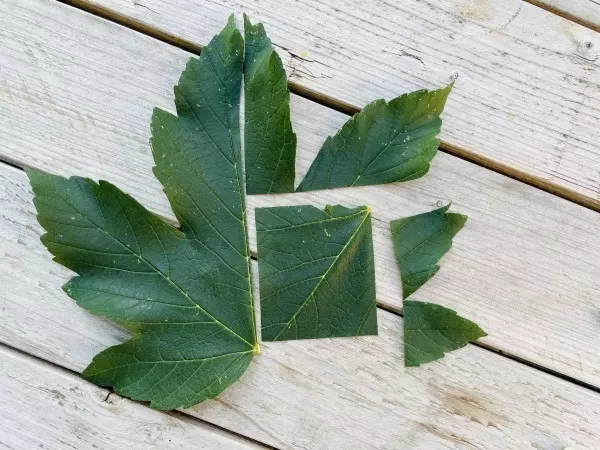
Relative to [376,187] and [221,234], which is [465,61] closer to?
[376,187]

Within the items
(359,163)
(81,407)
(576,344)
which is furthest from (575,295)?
(81,407)

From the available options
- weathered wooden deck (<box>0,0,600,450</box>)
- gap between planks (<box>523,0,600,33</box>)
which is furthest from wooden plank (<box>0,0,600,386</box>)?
gap between planks (<box>523,0,600,33</box>)

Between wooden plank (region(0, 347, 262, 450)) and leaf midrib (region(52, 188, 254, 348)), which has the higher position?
leaf midrib (region(52, 188, 254, 348))

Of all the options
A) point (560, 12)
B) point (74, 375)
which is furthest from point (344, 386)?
point (560, 12)

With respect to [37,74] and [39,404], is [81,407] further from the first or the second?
[37,74]

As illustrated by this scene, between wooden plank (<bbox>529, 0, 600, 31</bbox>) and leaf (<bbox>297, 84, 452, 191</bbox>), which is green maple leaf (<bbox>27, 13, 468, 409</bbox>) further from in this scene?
wooden plank (<bbox>529, 0, 600, 31</bbox>)

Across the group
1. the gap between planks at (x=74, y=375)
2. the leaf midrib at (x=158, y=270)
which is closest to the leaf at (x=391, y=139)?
the leaf midrib at (x=158, y=270)
